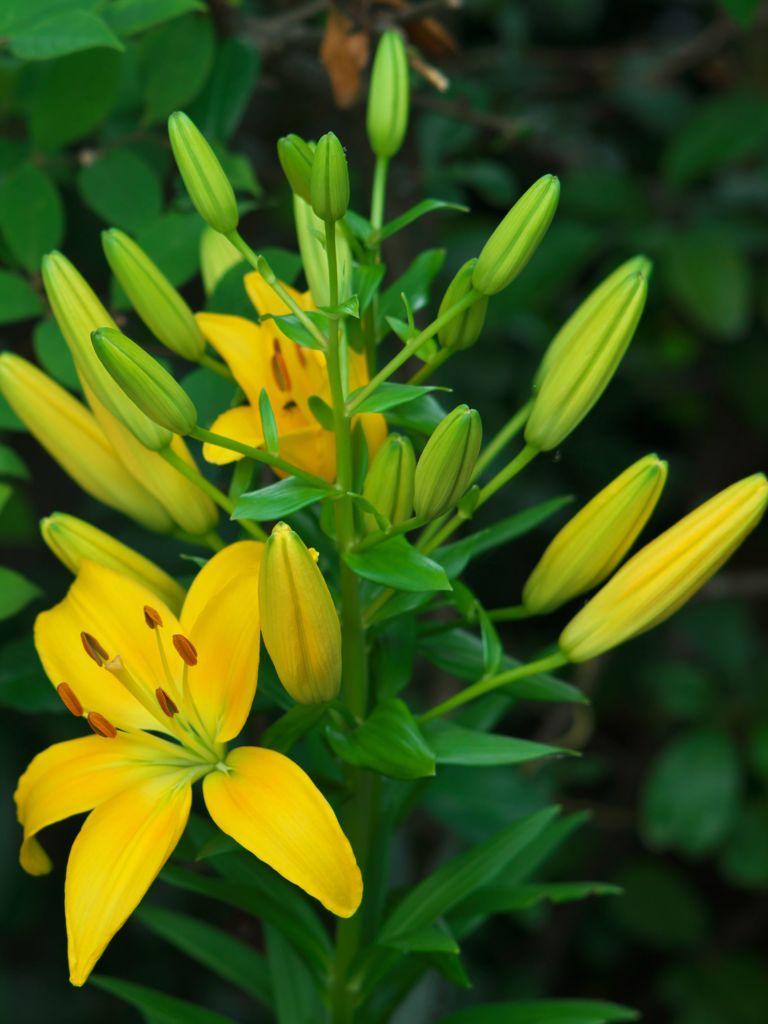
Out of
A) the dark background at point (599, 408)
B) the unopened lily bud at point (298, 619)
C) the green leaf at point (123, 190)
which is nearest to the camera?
the unopened lily bud at point (298, 619)

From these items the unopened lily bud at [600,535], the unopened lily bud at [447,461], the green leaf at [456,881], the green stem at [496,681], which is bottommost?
the green leaf at [456,881]

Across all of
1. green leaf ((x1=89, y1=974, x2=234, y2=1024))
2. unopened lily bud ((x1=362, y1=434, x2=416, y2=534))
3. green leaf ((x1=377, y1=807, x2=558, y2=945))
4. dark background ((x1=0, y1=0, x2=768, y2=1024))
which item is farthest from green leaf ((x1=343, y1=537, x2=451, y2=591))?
dark background ((x1=0, y1=0, x2=768, y2=1024))

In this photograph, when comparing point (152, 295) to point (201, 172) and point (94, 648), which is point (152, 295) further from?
point (94, 648)

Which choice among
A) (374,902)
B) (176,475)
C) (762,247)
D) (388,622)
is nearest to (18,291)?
(176,475)

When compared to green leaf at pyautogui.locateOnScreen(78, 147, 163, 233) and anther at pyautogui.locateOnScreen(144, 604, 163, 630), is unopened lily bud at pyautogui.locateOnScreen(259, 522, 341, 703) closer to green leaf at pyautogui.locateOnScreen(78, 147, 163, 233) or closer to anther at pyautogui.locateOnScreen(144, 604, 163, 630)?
anther at pyautogui.locateOnScreen(144, 604, 163, 630)

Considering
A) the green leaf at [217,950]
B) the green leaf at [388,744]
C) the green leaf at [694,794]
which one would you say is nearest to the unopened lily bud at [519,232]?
the green leaf at [388,744]

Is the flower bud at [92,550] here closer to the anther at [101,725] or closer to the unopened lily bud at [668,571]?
the anther at [101,725]
